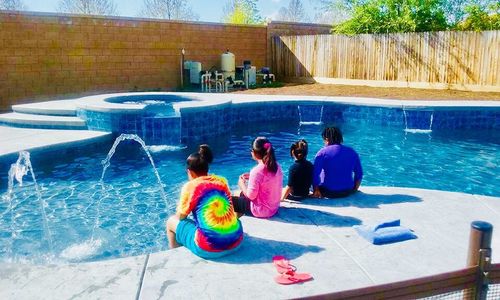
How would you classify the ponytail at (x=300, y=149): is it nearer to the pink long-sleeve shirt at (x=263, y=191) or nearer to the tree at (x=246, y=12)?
the pink long-sleeve shirt at (x=263, y=191)

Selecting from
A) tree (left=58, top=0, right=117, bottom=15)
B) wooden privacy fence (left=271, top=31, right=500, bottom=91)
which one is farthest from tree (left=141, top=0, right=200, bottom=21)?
wooden privacy fence (left=271, top=31, right=500, bottom=91)

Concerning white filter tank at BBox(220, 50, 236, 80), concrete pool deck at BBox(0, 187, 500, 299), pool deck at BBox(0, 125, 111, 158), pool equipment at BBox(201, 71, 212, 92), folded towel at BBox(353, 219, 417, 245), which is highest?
white filter tank at BBox(220, 50, 236, 80)

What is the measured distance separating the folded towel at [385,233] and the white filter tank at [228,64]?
1279 cm

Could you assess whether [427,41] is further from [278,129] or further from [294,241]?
[294,241]

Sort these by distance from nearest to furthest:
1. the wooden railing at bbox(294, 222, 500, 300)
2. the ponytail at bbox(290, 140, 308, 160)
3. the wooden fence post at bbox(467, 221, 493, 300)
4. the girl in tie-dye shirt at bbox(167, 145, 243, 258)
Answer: the wooden railing at bbox(294, 222, 500, 300), the wooden fence post at bbox(467, 221, 493, 300), the girl in tie-dye shirt at bbox(167, 145, 243, 258), the ponytail at bbox(290, 140, 308, 160)

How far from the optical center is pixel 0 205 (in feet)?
17.6

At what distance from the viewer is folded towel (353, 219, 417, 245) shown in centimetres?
351

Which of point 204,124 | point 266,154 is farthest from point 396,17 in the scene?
point 266,154

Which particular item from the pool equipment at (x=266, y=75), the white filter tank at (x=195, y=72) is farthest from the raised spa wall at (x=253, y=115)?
the pool equipment at (x=266, y=75)

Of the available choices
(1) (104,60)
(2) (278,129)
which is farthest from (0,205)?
(1) (104,60)

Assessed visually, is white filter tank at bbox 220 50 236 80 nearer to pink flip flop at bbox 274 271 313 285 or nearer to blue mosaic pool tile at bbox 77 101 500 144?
blue mosaic pool tile at bbox 77 101 500 144

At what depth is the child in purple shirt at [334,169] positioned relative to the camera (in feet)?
14.8

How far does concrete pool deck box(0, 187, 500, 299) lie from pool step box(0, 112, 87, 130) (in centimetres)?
576

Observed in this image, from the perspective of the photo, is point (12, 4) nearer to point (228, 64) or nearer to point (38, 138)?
point (228, 64)
